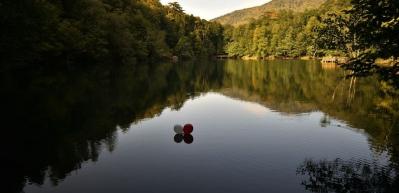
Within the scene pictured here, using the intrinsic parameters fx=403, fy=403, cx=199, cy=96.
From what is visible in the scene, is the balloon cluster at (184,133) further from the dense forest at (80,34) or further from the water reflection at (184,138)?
the dense forest at (80,34)

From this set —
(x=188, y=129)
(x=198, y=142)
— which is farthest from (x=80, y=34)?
(x=198, y=142)

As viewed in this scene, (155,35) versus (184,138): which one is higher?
(155,35)

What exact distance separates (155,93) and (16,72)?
25.1 m

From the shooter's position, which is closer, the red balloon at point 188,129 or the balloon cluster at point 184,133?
the balloon cluster at point 184,133

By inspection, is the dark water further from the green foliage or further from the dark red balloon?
the green foliage

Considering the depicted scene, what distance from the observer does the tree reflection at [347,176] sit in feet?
53.3

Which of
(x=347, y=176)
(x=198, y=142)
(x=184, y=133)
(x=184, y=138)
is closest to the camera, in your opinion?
(x=347, y=176)

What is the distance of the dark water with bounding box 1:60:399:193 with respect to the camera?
17.3 metres

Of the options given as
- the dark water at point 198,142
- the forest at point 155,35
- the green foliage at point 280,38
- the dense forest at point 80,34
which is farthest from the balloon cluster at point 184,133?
the green foliage at point 280,38

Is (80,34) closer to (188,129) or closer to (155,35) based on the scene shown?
(155,35)

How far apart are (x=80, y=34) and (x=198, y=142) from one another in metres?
58.2

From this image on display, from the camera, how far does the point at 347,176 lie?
17.6 metres

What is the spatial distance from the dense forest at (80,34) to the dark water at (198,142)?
29.7 ft

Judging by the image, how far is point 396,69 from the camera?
50.8 ft
